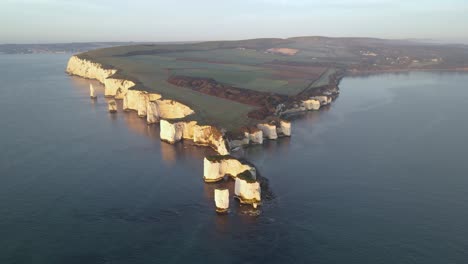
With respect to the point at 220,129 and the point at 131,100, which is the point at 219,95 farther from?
the point at 220,129

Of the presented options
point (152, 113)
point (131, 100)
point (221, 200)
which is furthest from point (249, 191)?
point (131, 100)

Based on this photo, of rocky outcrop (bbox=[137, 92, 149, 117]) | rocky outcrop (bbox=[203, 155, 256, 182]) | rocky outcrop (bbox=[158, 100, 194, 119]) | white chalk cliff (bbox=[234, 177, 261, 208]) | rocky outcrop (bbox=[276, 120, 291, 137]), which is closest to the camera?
white chalk cliff (bbox=[234, 177, 261, 208])

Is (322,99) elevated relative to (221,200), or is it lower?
elevated

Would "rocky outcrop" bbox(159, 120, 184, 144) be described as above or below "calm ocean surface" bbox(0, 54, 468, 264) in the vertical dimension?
above

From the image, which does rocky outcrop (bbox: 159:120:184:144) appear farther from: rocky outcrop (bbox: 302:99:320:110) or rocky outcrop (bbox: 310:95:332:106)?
rocky outcrop (bbox: 310:95:332:106)

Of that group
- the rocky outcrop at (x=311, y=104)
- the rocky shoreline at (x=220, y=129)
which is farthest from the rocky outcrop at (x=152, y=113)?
the rocky outcrop at (x=311, y=104)

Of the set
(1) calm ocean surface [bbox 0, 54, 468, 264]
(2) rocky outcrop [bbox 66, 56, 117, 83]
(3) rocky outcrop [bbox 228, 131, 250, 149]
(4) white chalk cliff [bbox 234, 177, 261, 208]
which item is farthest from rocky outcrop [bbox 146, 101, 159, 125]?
(2) rocky outcrop [bbox 66, 56, 117, 83]

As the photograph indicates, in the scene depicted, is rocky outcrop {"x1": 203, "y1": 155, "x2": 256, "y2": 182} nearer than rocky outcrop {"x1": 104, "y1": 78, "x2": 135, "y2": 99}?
Yes

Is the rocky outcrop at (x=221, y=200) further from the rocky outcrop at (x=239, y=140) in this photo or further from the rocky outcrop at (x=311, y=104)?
the rocky outcrop at (x=311, y=104)
